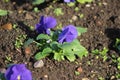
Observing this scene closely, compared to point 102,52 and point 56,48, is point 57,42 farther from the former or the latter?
point 102,52

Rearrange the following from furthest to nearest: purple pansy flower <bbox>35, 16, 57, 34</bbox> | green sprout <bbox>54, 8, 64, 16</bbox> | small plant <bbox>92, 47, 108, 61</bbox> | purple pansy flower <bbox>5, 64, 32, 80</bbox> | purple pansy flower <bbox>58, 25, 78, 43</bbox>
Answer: green sprout <bbox>54, 8, 64, 16</bbox>
small plant <bbox>92, 47, 108, 61</bbox>
purple pansy flower <bbox>35, 16, 57, 34</bbox>
purple pansy flower <bbox>58, 25, 78, 43</bbox>
purple pansy flower <bbox>5, 64, 32, 80</bbox>

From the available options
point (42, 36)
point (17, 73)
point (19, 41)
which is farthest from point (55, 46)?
point (17, 73)

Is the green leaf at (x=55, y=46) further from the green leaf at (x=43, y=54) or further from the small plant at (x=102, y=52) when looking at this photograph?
the small plant at (x=102, y=52)

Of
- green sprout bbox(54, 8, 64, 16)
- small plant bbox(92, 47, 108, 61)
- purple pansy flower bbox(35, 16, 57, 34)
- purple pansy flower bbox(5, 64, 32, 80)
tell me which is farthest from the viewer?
green sprout bbox(54, 8, 64, 16)

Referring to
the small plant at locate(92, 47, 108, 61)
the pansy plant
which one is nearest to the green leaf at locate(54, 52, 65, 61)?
the pansy plant

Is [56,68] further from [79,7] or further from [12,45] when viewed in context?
[79,7]

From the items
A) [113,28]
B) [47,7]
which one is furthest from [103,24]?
[47,7]

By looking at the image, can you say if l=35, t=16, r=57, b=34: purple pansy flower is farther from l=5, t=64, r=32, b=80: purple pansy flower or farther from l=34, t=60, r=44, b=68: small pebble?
l=5, t=64, r=32, b=80: purple pansy flower
